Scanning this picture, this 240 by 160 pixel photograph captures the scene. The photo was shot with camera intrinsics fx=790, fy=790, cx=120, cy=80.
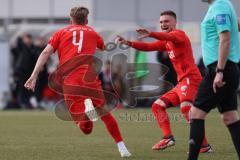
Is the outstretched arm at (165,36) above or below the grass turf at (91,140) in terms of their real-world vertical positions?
above

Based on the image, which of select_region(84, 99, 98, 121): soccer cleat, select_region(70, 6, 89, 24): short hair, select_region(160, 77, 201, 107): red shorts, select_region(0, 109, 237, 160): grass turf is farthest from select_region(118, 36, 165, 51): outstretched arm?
select_region(0, 109, 237, 160): grass turf

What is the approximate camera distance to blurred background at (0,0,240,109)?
2317cm

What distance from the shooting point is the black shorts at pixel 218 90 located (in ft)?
27.8

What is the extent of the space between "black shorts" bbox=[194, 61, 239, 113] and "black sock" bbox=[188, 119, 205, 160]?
0.62ft

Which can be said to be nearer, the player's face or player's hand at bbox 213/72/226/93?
player's hand at bbox 213/72/226/93

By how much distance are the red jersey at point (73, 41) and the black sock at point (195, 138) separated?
2.46 m

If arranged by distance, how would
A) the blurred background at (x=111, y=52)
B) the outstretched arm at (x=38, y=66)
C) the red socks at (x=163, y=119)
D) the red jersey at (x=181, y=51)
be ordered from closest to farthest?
the outstretched arm at (x=38, y=66) → the red jersey at (x=181, y=51) → the red socks at (x=163, y=119) → the blurred background at (x=111, y=52)

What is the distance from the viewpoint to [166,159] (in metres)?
10.3

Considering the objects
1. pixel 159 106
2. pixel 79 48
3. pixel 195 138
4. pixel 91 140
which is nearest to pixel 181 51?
pixel 159 106

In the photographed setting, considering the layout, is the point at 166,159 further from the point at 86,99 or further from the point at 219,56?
the point at 219,56

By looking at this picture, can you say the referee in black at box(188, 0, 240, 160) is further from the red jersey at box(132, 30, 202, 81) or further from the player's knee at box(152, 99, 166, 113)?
the player's knee at box(152, 99, 166, 113)

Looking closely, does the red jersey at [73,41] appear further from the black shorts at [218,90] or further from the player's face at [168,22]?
the black shorts at [218,90]

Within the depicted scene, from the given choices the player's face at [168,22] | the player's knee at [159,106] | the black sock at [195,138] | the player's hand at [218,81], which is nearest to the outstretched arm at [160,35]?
the player's face at [168,22]

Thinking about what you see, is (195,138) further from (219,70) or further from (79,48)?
(79,48)
